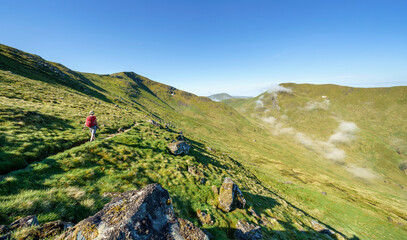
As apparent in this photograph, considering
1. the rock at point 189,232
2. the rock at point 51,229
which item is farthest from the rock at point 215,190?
the rock at point 51,229

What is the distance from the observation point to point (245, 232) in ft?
38.6

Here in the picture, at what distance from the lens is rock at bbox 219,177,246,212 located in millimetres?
14217

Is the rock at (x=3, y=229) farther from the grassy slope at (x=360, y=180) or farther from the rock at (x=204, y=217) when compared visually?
the grassy slope at (x=360, y=180)

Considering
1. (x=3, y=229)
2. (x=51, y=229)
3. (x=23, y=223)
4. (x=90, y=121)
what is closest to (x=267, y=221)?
(x=51, y=229)

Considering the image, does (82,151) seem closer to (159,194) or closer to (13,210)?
(13,210)

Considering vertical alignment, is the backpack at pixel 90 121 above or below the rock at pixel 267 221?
above

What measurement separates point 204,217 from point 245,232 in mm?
3755

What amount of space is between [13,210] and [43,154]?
8.77 m

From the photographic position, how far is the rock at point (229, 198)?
560 inches

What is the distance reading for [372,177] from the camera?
118 meters

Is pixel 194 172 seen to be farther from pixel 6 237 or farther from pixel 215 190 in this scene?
pixel 6 237

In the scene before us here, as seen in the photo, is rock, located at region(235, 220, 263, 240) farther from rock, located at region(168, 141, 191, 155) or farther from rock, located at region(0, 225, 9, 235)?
rock, located at region(0, 225, 9, 235)

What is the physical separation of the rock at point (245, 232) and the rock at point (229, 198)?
5.68 ft

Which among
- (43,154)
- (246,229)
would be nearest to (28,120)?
(43,154)
